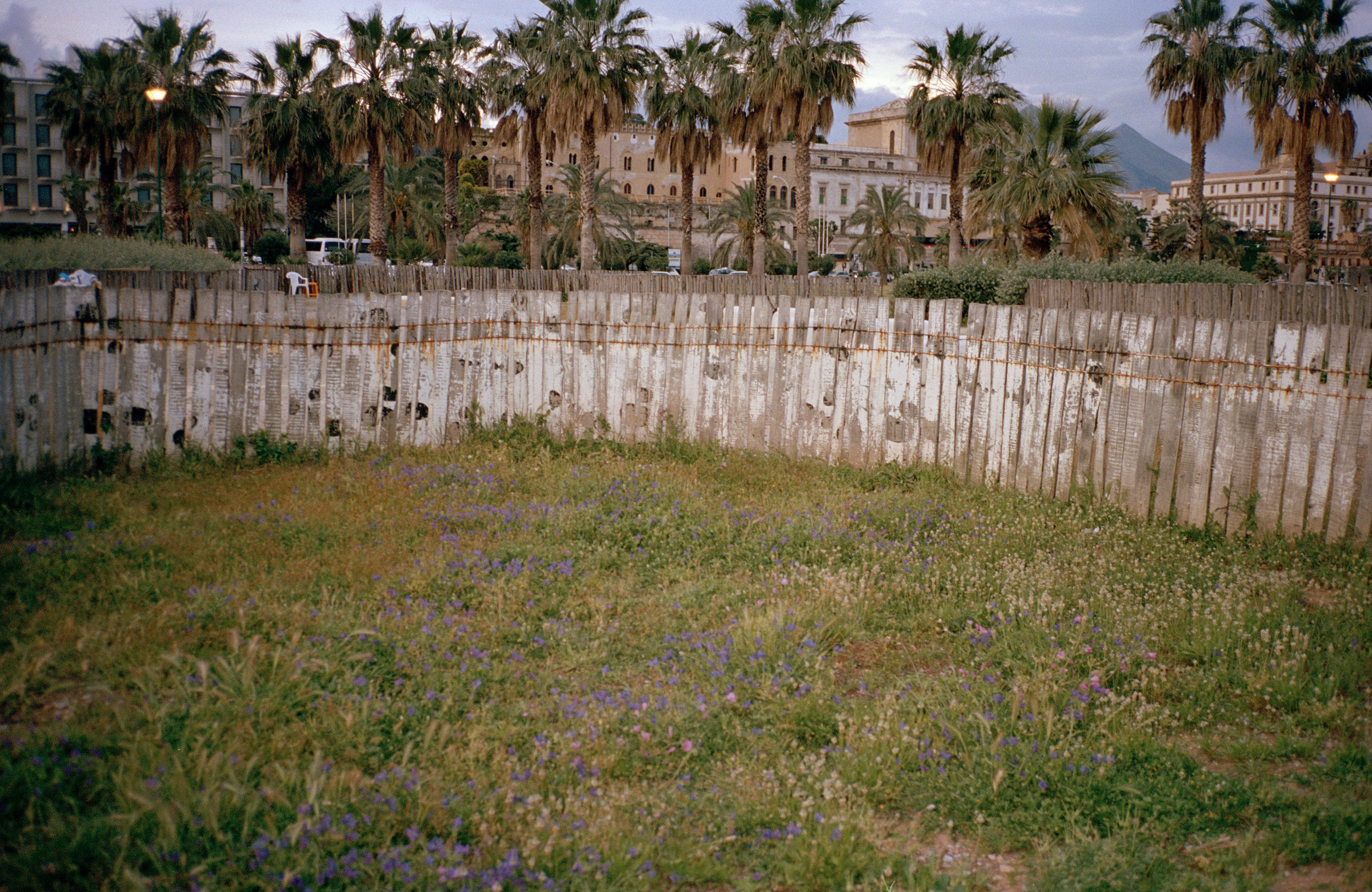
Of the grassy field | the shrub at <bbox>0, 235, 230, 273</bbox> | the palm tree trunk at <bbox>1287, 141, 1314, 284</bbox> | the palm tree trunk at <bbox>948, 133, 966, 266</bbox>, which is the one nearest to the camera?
the grassy field

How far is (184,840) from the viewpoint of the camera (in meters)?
3.45

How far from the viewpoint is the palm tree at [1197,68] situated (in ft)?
110

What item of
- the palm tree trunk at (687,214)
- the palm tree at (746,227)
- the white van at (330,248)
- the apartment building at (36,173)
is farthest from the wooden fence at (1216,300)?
the apartment building at (36,173)

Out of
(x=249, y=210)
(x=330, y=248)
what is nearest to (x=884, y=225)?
(x=330, y=248)

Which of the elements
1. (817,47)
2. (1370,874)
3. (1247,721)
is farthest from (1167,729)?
(817,47)

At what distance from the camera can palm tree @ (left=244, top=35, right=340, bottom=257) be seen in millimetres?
36750

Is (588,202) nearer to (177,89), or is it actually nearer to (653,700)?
(177,89)

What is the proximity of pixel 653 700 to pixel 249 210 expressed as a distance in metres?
72.2

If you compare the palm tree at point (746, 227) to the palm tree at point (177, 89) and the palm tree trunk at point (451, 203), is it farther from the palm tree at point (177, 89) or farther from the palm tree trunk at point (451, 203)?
the palm tree at point (177, 89)

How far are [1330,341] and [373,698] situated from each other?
6.85m

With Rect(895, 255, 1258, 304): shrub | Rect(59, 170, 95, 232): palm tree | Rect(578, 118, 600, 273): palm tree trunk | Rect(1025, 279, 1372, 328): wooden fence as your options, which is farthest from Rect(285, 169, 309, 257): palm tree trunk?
Rect(1025, 279, 1372, 328): wooden fence

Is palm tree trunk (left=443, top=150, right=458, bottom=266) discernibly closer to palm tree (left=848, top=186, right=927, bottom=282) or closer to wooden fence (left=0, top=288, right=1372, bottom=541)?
palm tree (left=848, top=186, right=927, bottom=282)

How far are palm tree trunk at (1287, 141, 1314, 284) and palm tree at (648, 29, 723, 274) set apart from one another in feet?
69.6

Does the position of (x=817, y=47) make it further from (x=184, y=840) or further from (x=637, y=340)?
(x=184, y=840)
